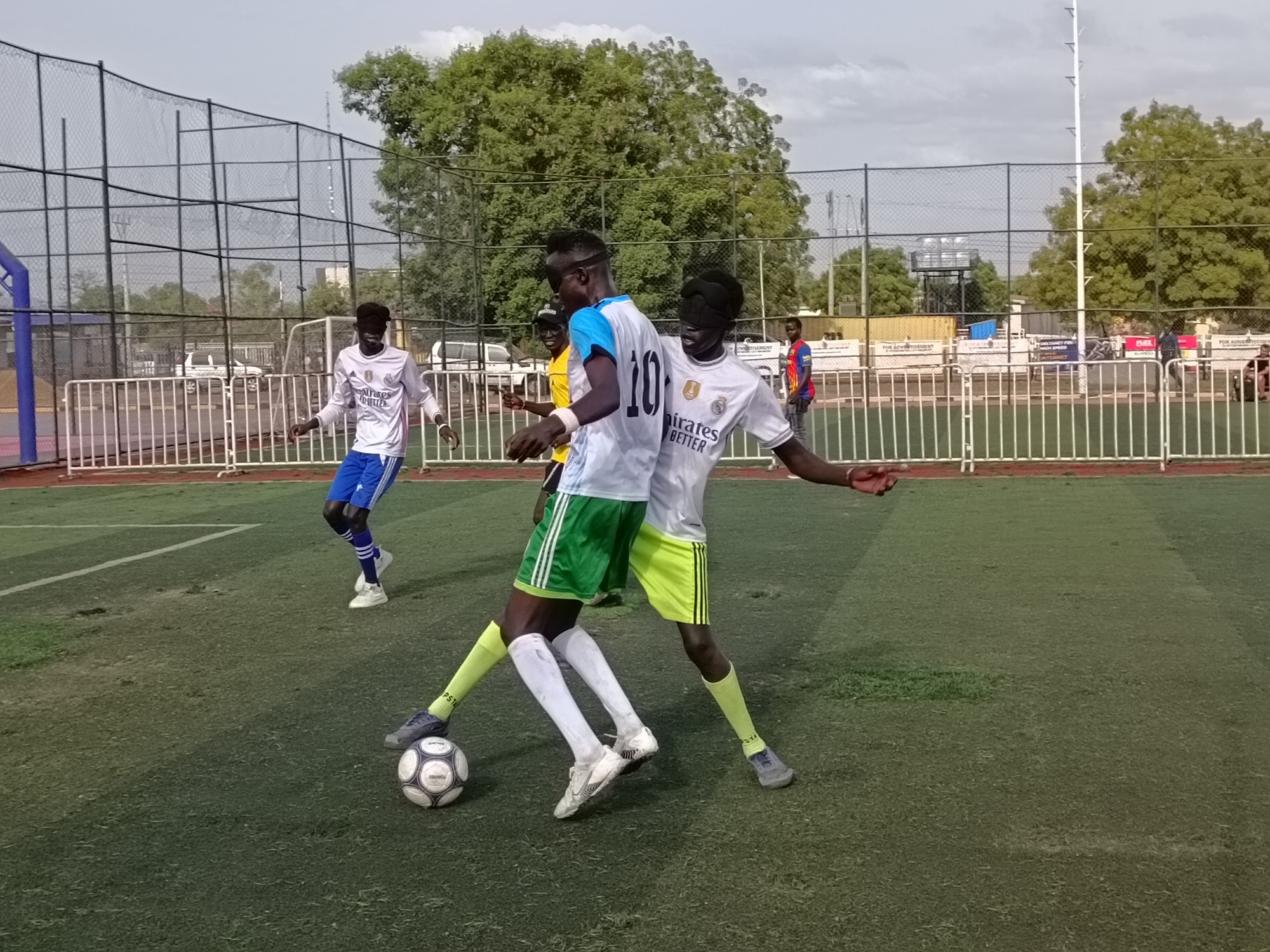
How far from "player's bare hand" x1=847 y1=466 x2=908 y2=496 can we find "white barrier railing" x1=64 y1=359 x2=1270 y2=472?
11.4 m

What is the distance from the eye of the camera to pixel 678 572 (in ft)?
16.4

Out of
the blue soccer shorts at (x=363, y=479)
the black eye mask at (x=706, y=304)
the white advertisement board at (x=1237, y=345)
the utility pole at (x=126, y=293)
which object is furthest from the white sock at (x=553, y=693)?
the white advertisement board at (x=1237, y=345)

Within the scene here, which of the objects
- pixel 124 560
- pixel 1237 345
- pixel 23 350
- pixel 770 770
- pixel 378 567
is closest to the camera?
pixel 770 770

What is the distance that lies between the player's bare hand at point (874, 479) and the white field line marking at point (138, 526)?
873cm

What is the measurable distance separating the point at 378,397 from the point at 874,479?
4.61m

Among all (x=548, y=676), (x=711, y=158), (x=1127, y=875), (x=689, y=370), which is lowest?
(x=1127, y=875)

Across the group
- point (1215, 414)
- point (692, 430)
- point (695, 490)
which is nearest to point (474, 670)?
point (695, 490)

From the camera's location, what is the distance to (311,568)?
33.4 ft

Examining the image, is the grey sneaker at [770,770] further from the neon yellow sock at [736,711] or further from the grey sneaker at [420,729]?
the grey sneaker at [420,729]

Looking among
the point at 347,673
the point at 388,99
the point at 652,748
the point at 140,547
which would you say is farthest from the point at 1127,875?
the point at 388,99

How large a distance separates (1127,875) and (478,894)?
1.88m

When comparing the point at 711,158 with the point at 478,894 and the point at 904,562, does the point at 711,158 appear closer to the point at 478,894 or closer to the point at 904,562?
the point at 904,562

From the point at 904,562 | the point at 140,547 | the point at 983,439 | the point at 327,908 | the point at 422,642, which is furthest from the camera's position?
the point at 983,439

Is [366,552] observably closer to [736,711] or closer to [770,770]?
[736,711]
